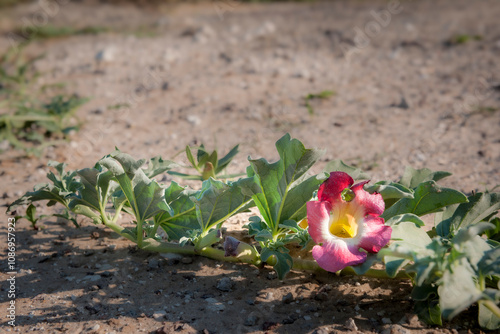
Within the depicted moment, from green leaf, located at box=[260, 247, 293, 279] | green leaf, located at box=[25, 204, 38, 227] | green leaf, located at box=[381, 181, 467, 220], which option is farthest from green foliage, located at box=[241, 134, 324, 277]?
green leaf, located at box=[25, 204, 38, 227]

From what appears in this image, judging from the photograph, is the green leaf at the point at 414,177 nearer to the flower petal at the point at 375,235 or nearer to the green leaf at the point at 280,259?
the flower petal at the point at 375,235

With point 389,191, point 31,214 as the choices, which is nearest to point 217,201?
point 389,191

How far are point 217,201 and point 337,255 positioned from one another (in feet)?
1.67

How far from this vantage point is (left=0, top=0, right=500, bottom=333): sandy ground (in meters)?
1.83

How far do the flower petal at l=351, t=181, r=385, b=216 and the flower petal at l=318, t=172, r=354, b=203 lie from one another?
46 mm

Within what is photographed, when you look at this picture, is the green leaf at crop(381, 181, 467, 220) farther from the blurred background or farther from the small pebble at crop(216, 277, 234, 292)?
the blurred background

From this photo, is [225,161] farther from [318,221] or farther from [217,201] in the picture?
[318,221]

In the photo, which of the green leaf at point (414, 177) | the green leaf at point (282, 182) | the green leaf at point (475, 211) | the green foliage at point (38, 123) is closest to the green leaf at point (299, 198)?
the green leaf at point (282, 182)

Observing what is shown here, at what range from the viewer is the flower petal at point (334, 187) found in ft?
5.80

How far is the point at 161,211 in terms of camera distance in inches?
77.0

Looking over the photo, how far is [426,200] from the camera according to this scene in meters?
1.85

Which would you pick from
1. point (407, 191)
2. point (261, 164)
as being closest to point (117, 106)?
point (261, 164)

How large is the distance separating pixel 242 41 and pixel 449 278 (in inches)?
149

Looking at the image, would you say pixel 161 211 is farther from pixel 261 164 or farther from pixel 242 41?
pixel 242 41
